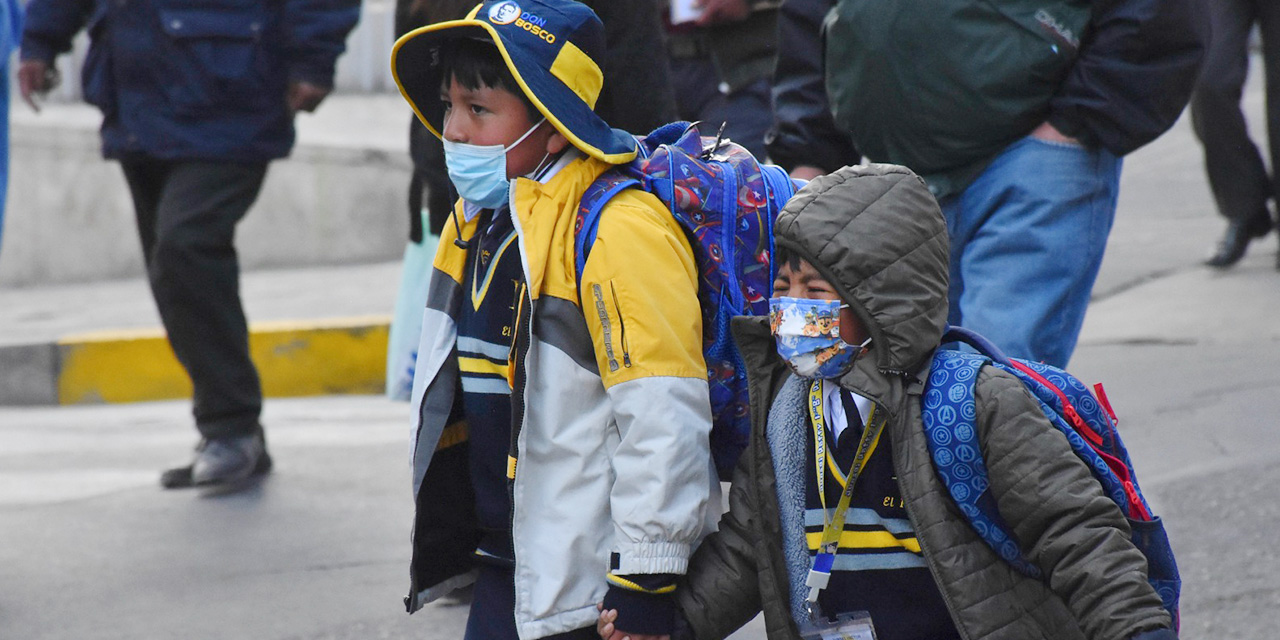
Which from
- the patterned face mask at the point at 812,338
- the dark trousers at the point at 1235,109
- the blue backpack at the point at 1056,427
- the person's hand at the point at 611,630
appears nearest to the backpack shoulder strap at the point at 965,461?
the blue backpack at the point at 1056,427

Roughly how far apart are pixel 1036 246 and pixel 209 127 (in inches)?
108

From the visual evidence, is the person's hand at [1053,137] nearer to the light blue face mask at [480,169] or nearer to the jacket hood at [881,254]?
the jacket hood at [881,254]

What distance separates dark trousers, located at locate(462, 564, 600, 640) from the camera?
2754mm

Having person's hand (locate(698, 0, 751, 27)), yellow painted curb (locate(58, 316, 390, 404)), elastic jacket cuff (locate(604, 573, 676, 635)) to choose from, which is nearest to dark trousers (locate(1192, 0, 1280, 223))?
person's hand (locate(698, 0, 751, 27))

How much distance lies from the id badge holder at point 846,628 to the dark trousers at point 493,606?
57cm

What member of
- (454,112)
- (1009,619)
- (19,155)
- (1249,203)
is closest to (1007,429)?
(1009,619)

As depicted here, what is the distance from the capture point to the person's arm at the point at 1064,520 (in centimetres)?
213

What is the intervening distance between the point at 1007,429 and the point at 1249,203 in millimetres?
5316

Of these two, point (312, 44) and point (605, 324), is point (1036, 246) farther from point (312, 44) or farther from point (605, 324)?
point (312, 44)

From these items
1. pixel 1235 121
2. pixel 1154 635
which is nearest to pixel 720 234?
pixel 1154 635

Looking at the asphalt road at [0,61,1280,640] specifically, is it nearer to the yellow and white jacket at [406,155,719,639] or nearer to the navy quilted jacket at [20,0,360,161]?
the navy quilted jacket at [20,0,360,161]

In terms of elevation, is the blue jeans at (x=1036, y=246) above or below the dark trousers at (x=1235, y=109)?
above

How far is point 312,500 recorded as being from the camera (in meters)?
4.93

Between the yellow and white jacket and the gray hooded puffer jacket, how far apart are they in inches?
3.9
